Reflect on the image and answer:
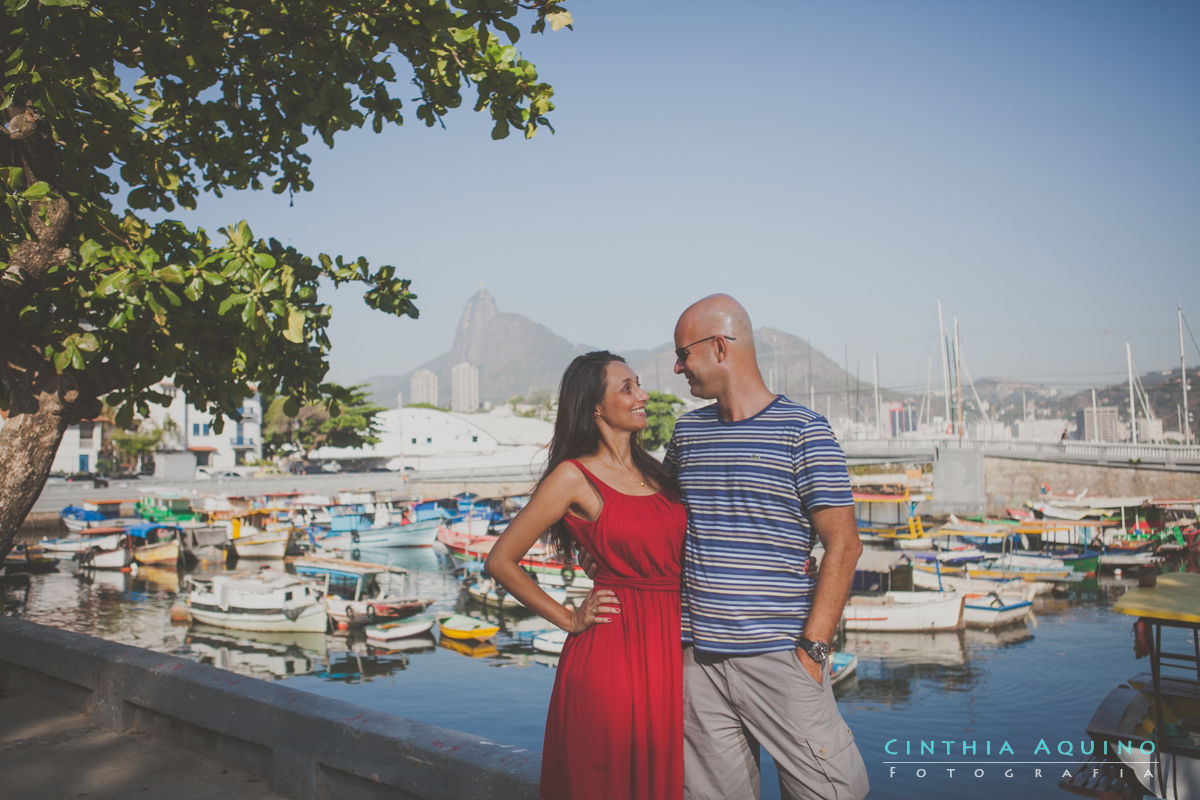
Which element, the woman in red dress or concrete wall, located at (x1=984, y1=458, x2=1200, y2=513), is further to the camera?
concrete wall, located at (x1=984, y1=458, x2=1200, y2=513)

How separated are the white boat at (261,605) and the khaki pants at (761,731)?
840 inches

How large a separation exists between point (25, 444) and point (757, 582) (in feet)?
13.4

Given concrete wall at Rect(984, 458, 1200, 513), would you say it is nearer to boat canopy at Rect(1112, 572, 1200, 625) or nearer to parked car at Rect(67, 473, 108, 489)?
boat canopy at Rect(1112, 572, 1200, 625)

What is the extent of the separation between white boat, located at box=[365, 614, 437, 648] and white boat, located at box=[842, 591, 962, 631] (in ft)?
34.1

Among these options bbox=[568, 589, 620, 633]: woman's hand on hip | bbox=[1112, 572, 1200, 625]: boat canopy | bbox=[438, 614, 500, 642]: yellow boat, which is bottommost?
bbox=[438, 614, 500, 642]: yellow boat

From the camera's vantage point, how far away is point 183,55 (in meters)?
4.34

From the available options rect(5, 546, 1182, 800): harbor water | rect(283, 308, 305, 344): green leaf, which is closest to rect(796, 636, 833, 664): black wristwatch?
rect(283, 308, 305, 344): green leaf

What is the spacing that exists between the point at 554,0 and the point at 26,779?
453 centimetres

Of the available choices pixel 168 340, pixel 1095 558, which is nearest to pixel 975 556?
pixel 1095 558

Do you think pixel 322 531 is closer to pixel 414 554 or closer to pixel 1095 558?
pixel 414 554

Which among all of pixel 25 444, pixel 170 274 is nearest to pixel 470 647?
pixel 25 444

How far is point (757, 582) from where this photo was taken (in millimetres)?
2707

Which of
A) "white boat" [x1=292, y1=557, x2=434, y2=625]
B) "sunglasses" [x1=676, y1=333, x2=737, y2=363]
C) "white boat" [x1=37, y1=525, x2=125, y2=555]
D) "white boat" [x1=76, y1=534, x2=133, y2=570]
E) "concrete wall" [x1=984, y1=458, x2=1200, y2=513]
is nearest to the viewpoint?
"sunglasses" [x1=676, y1=333, x2=737, y2=363]

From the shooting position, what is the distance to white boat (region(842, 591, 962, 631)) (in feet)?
70.5
